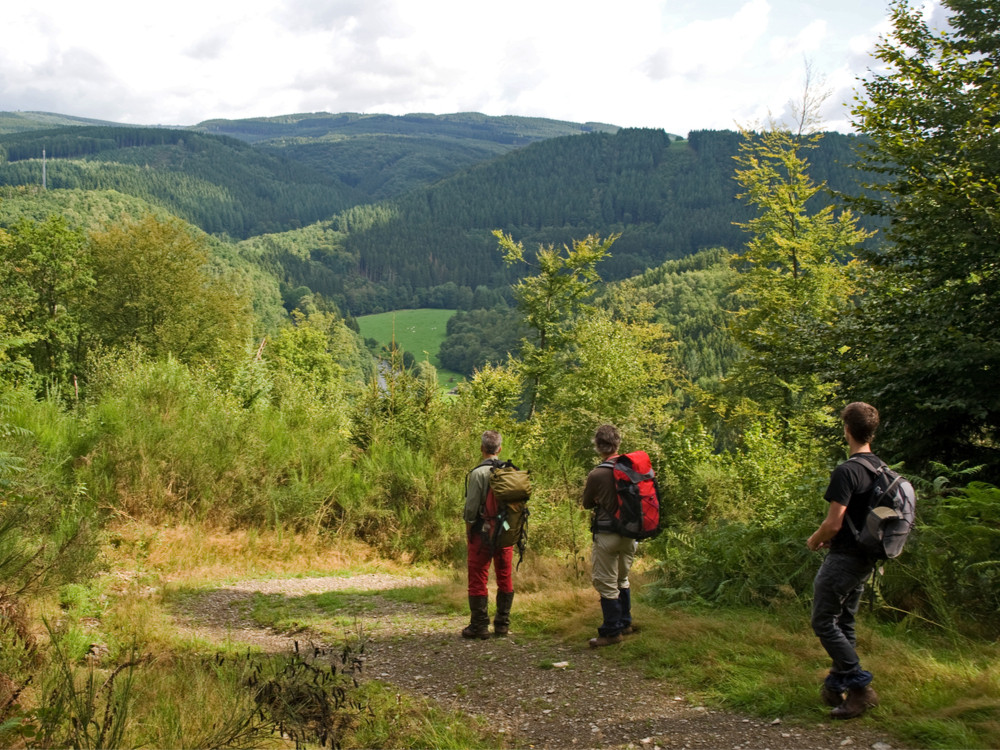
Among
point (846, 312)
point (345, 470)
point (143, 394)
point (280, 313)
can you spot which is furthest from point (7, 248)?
point (280, 313)

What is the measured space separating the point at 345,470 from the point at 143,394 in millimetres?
3566

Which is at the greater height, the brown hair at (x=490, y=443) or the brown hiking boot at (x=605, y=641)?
the brown hair at (x=490, y=443)

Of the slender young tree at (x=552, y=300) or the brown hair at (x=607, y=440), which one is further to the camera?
the slender young tree at (x=552, y=300)

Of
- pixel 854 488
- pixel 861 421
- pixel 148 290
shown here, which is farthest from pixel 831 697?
pixel 148 290

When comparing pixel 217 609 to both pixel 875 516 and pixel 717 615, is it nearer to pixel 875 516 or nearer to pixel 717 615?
pixel 717 615

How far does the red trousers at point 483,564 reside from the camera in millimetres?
6250

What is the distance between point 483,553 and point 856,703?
3.09 m

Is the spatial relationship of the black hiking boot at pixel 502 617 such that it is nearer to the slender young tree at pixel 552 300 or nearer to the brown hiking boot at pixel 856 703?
the brown hiking boot at pixel 856 703

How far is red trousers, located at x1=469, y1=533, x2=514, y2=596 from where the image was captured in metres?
6.25

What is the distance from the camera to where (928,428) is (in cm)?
813

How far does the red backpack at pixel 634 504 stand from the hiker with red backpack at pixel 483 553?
1.07 meters

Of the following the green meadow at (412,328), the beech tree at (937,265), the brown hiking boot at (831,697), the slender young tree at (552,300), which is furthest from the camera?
the green meadow at (412,328)

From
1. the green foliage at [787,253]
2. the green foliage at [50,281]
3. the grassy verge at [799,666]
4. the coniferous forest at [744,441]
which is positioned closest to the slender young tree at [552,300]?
the coniferous forest at [744,441]

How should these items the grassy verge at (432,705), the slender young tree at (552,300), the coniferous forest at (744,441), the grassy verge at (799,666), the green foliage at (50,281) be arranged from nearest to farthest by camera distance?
the grassy verge at (432,705)
the grassy verge at (799,666)
the coniferous forest at (744,441)
the slender young tree at (552,300)
the green foliage at (50,281)
